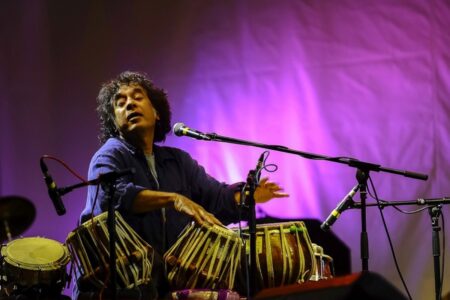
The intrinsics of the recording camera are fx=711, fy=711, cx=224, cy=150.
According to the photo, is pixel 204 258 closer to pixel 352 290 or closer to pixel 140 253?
pixel 140 253

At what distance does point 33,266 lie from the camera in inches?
166

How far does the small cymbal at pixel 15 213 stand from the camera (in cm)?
334

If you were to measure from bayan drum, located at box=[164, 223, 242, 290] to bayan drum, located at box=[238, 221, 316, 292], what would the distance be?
0.36 ft

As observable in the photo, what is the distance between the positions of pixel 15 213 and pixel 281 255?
1.51 m

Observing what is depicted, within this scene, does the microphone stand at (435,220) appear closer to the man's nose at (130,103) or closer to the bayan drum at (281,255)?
the bayan drum at (281,255)

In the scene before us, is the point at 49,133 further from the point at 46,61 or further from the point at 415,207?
the point at 415,207

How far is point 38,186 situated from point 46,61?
107 centimetres

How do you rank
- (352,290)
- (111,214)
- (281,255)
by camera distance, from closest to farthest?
(352,290), (111,214), (281,255)

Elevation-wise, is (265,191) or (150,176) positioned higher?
(150,176)

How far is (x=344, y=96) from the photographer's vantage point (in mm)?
5367

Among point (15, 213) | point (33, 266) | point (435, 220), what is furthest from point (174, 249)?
point (435, 220)

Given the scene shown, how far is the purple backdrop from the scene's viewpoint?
5176mm

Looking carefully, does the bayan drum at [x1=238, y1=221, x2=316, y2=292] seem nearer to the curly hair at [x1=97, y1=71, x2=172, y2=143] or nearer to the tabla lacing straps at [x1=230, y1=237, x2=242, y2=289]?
the tabla lacing straps at [x1=230, y1=237, x2=242, y2=289]

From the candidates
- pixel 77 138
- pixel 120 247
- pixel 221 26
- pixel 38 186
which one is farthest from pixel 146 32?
pixel 120 247
